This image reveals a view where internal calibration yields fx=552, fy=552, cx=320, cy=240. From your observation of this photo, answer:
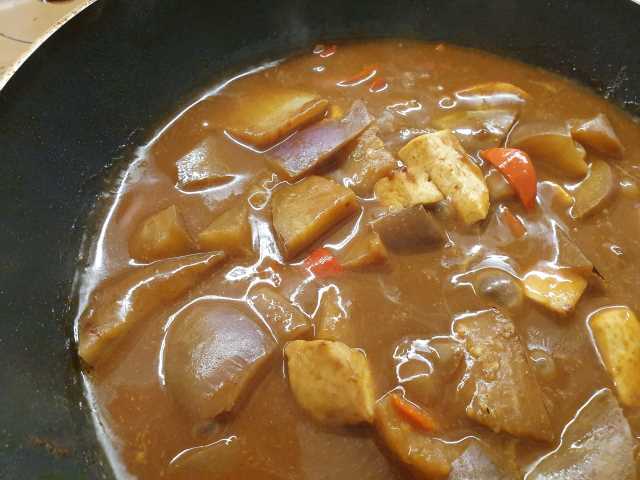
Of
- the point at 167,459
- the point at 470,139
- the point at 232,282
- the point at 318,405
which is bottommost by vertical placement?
the point at 167,459

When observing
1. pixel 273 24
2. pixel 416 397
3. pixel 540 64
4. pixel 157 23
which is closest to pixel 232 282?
pixel 416 397

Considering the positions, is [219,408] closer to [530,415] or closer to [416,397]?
→ [416,397]

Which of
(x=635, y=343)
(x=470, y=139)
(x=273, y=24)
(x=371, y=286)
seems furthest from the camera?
(x=273, y=24)

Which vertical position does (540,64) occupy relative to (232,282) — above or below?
above

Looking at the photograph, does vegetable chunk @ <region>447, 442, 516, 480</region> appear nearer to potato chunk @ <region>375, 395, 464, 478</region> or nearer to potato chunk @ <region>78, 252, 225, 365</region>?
potato chunk @ <region>375, 395, 464, 478</region>

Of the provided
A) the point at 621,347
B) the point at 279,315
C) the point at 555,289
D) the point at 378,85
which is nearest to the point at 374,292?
the point at 279,315

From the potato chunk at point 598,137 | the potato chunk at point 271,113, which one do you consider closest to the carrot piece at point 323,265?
the potato chunk at point 271,113

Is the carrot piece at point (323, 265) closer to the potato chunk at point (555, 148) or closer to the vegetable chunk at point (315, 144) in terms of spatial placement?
the vegetable chunk at point (315, 144)
